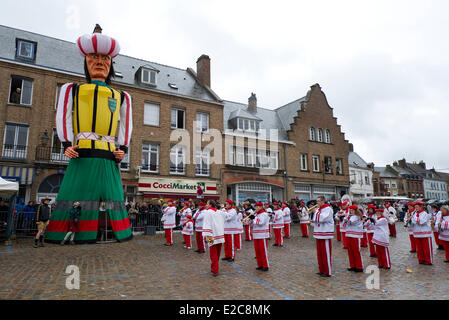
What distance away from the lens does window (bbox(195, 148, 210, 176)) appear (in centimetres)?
2298

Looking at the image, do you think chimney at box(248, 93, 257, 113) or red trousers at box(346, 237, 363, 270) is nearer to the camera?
red trousers at box(346, 237, 363, 270)

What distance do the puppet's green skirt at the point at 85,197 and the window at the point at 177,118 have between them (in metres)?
13.8

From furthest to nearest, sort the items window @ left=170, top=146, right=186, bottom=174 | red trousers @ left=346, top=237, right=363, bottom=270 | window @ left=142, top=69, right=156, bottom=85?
window @ left=142, top=69, right=156, bottom=85 < window @ left=170, top=146, right=186, bottom=174 < red trousers @ left=346, top=237, right=363, bottom=270

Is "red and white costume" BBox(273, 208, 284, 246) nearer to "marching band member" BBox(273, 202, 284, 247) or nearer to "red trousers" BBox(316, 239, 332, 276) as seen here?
"marching band member" BBox(273, 202, 284, 247)

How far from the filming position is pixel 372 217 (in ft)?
29.0

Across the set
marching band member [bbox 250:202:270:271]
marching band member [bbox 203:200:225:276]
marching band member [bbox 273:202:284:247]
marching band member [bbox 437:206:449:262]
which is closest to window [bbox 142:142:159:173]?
marching band member [bbox 273:202:284:247]

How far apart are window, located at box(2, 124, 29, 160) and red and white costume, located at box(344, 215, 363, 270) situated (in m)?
18.0

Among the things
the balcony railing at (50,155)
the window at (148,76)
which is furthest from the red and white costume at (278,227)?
the window at (148,76)

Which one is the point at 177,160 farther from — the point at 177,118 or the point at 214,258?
the point at 214,258

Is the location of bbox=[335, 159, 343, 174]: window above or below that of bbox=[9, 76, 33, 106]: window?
below

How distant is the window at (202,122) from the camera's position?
2366 cm
